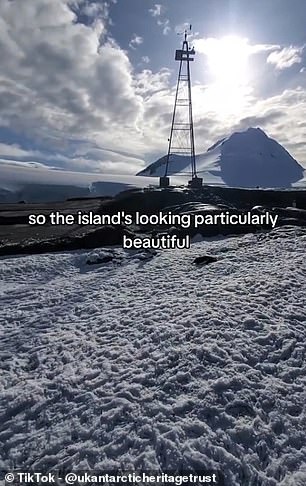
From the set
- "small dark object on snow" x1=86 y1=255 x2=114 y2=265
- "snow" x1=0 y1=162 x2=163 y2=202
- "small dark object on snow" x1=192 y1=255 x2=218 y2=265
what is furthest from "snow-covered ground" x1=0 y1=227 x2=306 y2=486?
"snow" x1=0 y1=162 x2=163 y2=202

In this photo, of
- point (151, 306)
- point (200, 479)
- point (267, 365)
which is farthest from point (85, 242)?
point (200, 479)

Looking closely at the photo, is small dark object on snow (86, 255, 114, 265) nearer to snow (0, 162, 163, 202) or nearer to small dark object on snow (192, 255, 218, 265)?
small dark object on snow (192, 255, 218, 265)

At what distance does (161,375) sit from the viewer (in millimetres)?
4938

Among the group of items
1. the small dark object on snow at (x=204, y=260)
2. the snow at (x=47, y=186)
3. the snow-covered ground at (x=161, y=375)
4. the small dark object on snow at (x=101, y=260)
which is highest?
the snow at (x=47, y=186)

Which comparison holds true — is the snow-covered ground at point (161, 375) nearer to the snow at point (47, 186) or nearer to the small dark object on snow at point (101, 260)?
the small dark object on snow at point (101, 260)

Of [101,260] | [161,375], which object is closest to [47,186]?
[101,260]

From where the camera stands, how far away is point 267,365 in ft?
16.6

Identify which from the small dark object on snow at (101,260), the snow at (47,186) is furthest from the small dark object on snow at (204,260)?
the snow at (47,186)

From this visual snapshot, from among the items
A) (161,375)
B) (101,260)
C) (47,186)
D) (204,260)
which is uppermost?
(47,186)

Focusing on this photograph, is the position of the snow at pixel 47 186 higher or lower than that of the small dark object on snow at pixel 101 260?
higher

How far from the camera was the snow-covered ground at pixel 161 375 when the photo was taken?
3705mm

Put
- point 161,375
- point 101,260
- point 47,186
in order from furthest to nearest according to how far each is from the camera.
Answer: point 47,186 < point 101,260 < point 161,375

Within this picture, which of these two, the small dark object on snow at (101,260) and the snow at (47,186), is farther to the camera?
the snow at (47,186)

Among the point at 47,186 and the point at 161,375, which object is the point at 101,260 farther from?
the point at 47,186
